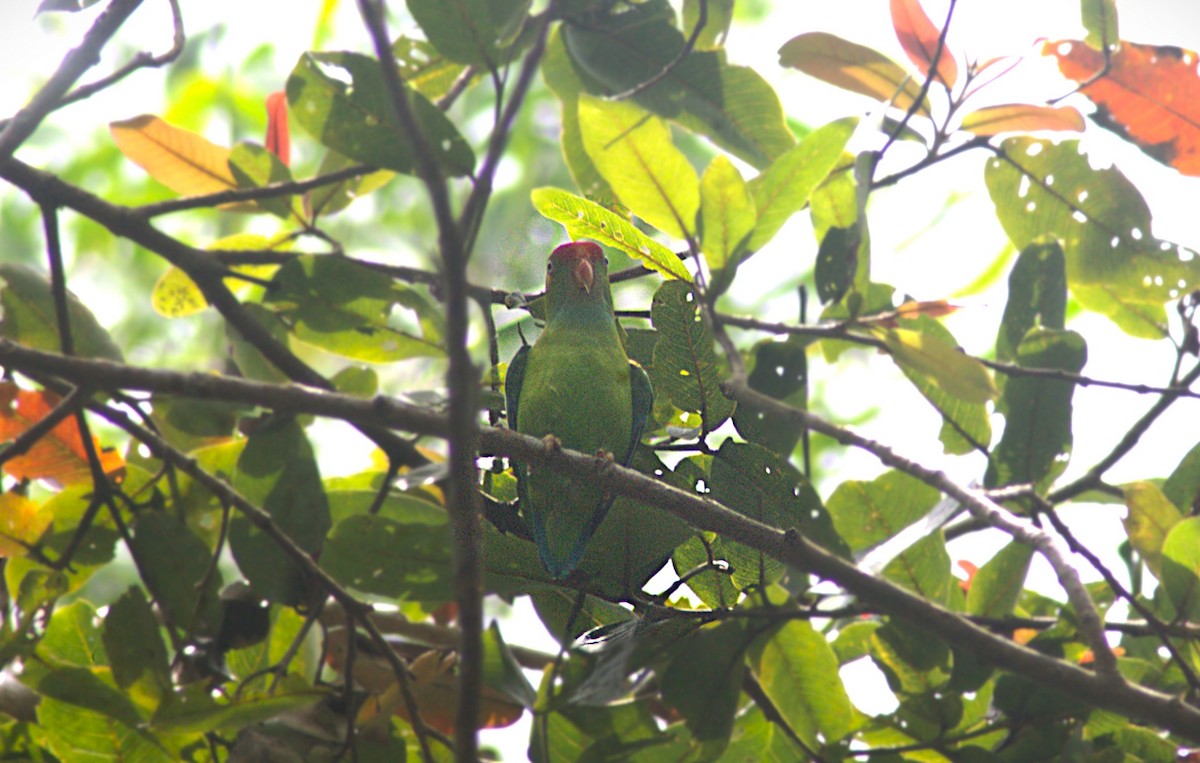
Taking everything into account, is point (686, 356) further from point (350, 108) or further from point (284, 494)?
point (284, 494)

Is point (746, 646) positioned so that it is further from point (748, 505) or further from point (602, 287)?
point (602, 287)

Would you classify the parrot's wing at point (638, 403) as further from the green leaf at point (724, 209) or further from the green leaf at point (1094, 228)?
the green leaf at point (1094, 228)

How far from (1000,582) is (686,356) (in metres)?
1.37

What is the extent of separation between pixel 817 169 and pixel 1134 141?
1.15m

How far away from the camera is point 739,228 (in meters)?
1.63

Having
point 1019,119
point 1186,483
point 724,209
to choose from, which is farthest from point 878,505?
point 1019,119

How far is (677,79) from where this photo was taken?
2.36 metres

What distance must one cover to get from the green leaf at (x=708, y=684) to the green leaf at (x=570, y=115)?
0.84 metres

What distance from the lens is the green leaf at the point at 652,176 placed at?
162 centimetres

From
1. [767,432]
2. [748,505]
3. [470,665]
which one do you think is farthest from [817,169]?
[470,665]

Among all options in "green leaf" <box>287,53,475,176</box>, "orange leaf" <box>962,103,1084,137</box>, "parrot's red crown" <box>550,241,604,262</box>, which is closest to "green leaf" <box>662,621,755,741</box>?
"parrot's red crown" <box>550,241,604,262</box>

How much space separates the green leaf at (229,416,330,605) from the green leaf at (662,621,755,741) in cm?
98

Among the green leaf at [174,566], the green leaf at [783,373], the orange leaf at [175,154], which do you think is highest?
the orange leaf at [175,154]

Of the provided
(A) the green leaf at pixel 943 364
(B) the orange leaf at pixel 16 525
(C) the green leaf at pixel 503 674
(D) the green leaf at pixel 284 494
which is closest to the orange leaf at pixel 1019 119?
(A) the green leaf at pixel 943 364
